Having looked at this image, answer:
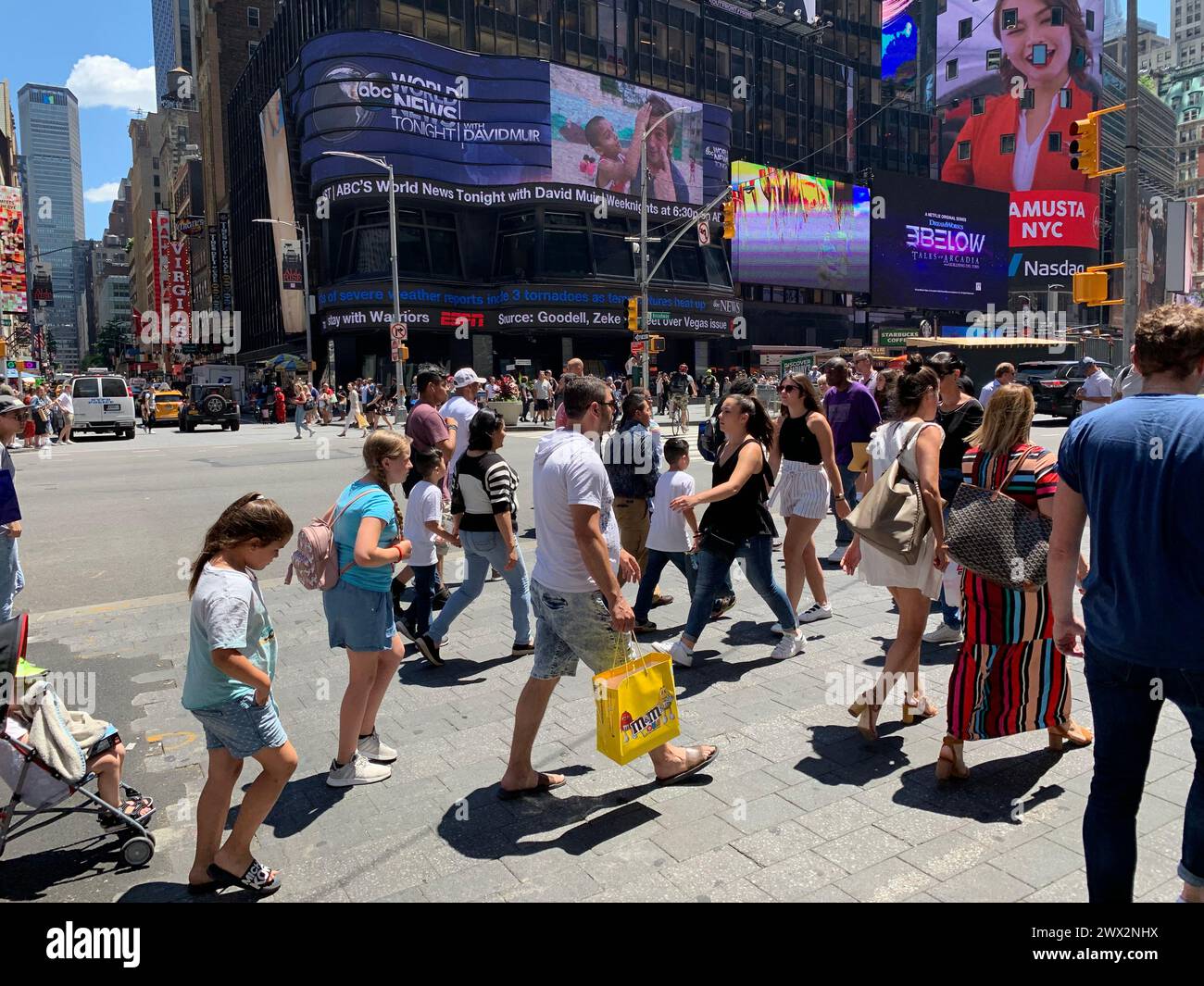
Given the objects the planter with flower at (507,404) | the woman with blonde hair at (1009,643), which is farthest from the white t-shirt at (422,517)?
the planter with flower at (507,404)

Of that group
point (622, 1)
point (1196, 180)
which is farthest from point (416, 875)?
point (1196, 180)

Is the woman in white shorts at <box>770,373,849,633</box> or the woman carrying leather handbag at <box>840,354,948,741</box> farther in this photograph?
the woman in white shorts at <box>770,373,849,633</box>

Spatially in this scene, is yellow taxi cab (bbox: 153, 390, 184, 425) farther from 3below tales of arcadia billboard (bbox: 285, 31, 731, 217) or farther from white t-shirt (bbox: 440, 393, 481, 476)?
white t-shirt (bbox: 440, 393, 481, 476)

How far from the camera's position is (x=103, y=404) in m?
27.8

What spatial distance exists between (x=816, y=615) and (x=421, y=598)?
2.98 metres

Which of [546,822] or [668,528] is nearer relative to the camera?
[546,822]

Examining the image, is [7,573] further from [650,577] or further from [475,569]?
[650,577]

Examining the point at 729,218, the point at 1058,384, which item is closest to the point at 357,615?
the point at 729,218

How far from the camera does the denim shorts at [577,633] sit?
155 inches

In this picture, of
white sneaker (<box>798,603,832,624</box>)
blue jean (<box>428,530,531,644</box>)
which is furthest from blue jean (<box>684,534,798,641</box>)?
blue jean (<box>428,530,531,644</box>)

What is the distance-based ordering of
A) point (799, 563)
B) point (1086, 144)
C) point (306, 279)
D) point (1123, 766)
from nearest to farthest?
point (1123, 766) → point (799, 563) → point (1086, 144) → point (306, 279)

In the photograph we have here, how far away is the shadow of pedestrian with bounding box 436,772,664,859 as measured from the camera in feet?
12.1

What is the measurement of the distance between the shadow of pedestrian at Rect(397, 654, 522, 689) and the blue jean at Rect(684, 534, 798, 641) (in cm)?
132
